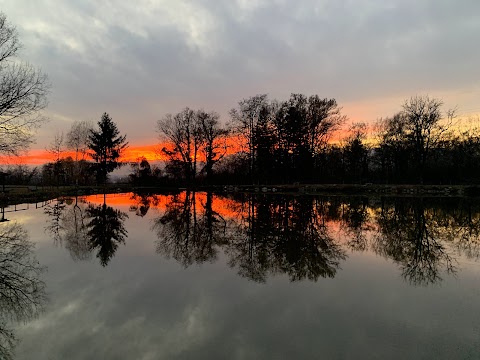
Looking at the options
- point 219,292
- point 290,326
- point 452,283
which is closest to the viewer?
point 290,326

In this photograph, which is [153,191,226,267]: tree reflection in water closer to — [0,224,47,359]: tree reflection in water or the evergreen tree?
[0,224,47,359]: tree reflection in water

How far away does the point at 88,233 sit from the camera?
12594mm

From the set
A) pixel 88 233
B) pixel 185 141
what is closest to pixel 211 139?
pixel 185 141

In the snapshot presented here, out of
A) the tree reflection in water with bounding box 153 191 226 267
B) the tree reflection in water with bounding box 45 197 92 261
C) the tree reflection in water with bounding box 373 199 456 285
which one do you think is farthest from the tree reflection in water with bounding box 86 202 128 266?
the tree reflection in water with bounding box 373 199 456 285

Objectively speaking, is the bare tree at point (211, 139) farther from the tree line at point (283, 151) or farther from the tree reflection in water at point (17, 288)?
the tree reflection in water at point (17, 288)

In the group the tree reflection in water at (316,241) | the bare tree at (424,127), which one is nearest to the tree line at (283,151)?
the bare tree at (424,127)

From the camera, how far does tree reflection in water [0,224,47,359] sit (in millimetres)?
4523

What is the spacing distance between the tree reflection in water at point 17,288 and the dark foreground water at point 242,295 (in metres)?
0.03

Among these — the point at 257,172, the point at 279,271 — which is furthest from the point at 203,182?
the point at 279,271

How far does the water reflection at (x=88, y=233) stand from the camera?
950 cm

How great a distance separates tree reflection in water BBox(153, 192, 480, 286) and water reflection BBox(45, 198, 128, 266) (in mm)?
1559

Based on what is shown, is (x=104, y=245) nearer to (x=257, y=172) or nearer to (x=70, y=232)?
(x=70, y=232)

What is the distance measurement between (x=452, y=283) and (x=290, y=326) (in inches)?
163

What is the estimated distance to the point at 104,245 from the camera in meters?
10.5
